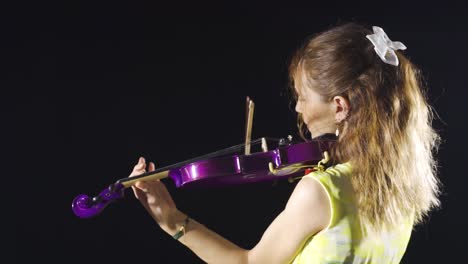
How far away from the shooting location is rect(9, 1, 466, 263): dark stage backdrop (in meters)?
1.95

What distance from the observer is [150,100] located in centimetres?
214

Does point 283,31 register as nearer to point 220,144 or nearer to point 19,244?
point 220,144

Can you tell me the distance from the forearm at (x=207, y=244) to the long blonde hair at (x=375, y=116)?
0.26 meters

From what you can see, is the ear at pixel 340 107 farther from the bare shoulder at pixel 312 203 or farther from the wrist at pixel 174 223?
the wrist at pixel 174 223

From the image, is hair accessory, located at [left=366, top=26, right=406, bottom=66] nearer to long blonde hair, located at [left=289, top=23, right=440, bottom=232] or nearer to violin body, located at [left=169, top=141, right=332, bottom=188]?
long blonde hair, located at [left=289, top=23, right=440, bottom=232]

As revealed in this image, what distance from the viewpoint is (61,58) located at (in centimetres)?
199

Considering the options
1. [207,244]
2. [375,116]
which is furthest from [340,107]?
[207,244]

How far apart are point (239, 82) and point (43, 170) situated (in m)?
0.79

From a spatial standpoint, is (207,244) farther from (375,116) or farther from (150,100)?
(150,100)

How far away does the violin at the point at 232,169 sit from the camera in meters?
1.22

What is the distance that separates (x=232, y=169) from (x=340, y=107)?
288 millimetres

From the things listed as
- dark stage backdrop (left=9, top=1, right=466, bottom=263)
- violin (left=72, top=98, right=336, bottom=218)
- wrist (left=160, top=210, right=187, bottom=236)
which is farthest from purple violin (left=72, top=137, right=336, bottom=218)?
dark stage backdrop (left=9, top=1, right=466, bottom=263)

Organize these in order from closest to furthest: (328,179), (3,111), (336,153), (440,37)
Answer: (328,179) → (336,153) → (3,111) → (440,37)

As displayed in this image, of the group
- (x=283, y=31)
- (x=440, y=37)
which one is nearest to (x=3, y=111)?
(x=283, y=31)
